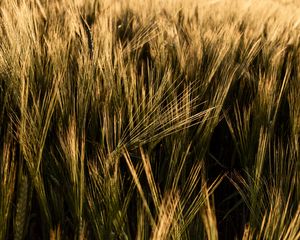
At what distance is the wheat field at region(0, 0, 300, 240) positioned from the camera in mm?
517

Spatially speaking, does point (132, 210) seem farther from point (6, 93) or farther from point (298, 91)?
point (298, 91)

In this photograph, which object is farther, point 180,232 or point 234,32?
point 234,32

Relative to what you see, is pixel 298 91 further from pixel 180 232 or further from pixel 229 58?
pixel 180 232

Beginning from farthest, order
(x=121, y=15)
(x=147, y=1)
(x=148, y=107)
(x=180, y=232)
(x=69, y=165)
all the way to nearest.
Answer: (x=147, y=1) < (x=121, y=15) < (x=148, y=107) < (x=69, y=165) < (x=180, y=232)

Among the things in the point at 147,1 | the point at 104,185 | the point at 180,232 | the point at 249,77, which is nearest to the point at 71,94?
the point at 104,185

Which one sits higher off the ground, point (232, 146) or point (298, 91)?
point (298, 91)

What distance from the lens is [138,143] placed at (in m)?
0.67

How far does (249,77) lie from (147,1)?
2.64 feet

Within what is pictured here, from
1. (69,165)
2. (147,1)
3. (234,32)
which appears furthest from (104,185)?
(147,1)

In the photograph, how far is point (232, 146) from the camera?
0.86 metres

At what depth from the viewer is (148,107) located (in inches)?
26.8

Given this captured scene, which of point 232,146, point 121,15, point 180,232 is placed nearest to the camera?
point 180,232

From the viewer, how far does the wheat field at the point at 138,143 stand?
0.52 metres

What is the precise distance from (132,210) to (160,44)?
0.51 m
